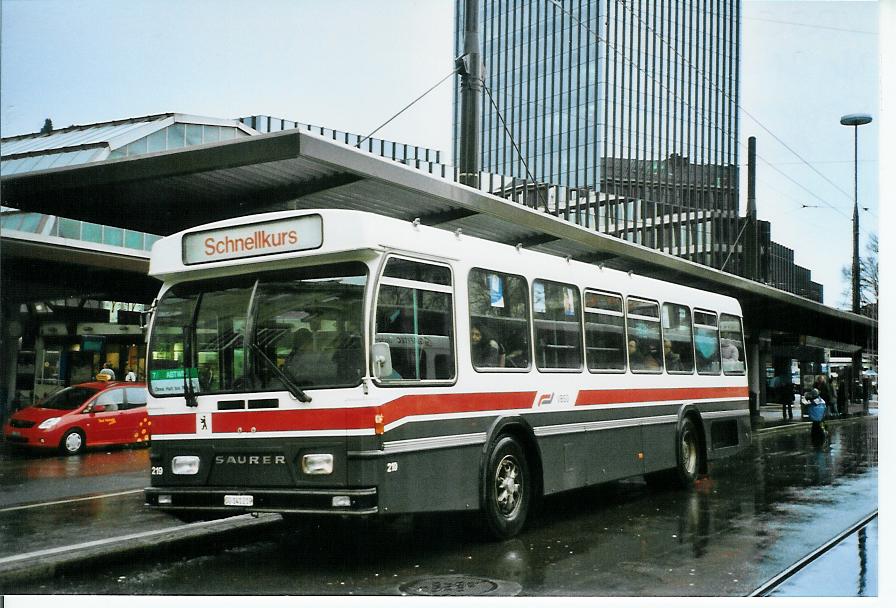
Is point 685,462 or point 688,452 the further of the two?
point 688,452

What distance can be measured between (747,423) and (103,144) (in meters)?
13.4

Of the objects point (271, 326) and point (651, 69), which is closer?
point (271, 326)

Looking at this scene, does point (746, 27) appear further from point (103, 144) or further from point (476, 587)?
point (103, 144)

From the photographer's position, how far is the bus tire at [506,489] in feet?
30.0

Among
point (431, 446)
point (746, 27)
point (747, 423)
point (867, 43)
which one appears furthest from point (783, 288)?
point (431, 446)

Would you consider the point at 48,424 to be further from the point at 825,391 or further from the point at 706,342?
the point at 825,391

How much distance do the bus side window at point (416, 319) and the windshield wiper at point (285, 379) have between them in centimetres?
66

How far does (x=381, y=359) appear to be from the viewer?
7898 mm

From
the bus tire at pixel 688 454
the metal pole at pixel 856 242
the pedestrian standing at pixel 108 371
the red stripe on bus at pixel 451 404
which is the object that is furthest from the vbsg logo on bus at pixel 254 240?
the pedestrian standing at pixel 108 371

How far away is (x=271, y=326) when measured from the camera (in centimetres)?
816

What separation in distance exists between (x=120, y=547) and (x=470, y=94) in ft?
29.7

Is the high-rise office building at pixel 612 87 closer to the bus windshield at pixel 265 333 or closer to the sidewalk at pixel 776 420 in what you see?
the sidewalk at pixel 776 420

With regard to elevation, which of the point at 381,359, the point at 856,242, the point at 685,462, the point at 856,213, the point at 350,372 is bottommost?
the point at 685,462

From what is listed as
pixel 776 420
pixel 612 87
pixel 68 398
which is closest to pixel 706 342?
pixel 68 398
